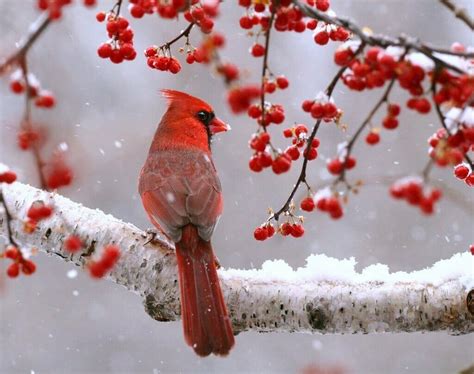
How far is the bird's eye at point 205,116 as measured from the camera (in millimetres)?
3271

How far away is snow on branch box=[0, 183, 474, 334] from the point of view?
2.11m

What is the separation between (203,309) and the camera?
2.24 metres

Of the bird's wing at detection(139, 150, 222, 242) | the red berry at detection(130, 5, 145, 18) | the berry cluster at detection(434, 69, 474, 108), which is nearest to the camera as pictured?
the berry cluster at detection(434, 69, 474, 108)

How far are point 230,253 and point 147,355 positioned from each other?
1134 millimetres

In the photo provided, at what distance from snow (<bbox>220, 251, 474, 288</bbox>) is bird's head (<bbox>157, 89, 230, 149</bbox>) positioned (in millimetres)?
1014

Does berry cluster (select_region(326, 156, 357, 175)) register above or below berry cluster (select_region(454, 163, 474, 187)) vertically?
below

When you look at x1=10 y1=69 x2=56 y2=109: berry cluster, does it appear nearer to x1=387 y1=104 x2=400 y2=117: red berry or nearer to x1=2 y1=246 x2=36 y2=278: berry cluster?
x1=2 y1=246 x2=36 y2=278: berry cluster

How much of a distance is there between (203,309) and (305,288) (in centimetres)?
31

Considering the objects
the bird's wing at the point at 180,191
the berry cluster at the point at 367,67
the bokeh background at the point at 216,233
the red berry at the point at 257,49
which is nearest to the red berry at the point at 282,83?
the red berry at the point at 257,49

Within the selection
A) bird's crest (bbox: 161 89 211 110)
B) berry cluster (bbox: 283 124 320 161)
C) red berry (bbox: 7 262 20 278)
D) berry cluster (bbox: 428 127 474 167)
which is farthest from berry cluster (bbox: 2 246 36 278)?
bird's crest (bbox: 161 89 211 110)

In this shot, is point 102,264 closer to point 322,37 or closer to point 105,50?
point 105,50

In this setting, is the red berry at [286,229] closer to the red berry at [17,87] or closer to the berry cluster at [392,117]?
the berry cluster at [392,117]

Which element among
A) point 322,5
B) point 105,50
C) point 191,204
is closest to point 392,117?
point 322,5

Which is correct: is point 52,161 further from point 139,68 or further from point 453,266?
point 139,68
